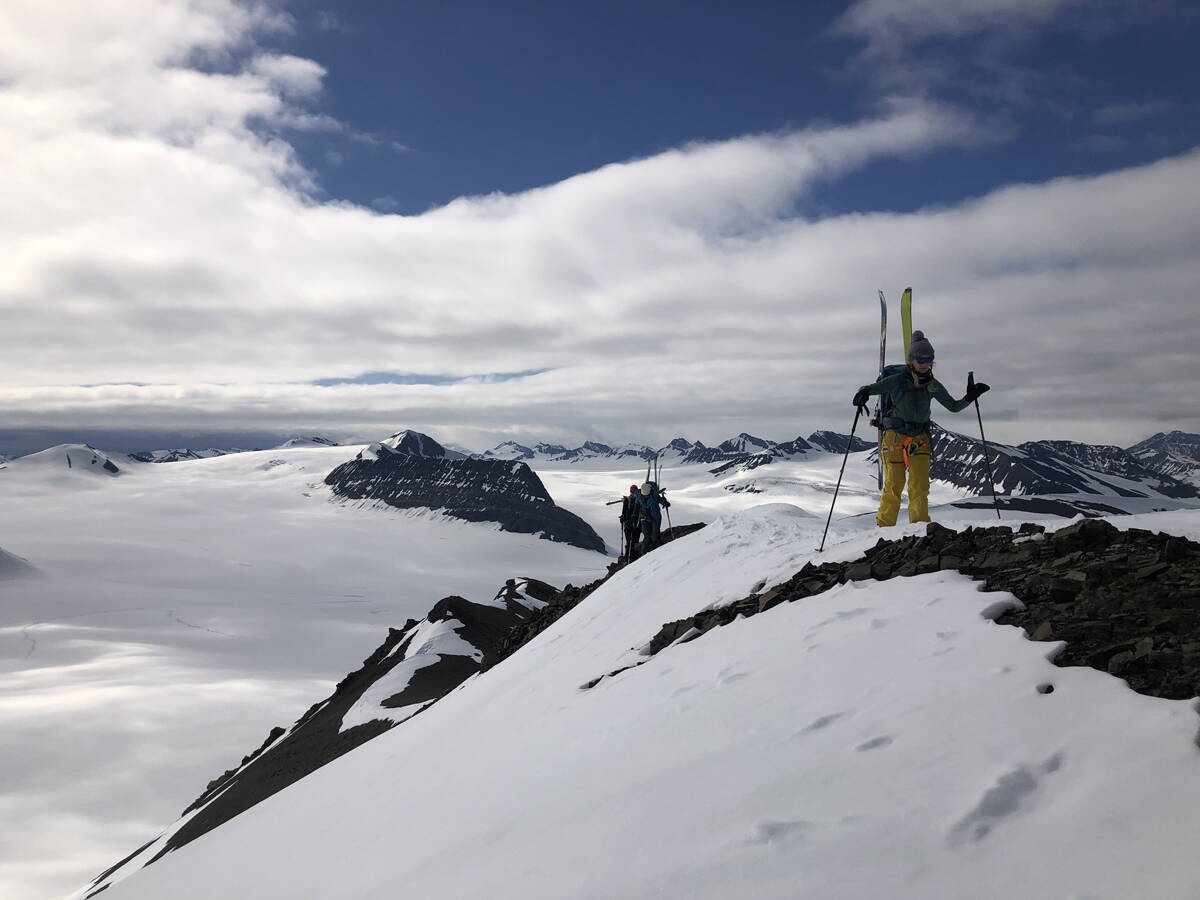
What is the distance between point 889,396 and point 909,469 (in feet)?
4.53

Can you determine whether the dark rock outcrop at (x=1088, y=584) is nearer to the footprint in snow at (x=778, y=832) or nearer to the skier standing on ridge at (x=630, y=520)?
the footprint in snow at (x=778, y=832)

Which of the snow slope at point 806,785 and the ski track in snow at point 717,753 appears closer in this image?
the snow slope at point 806,785

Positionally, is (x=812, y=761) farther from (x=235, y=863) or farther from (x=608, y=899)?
(x=235, y=863)

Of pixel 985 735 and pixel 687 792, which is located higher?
pixel 985 735

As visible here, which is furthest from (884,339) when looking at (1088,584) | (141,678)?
(141,678)

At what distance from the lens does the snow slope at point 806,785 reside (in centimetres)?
355

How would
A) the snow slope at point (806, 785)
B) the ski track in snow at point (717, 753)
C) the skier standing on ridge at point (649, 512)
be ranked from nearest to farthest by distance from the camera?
the snow slope at point (806, 785) → the ski track in snow at point (717, 753) → the skier standing on ridge at point (649, 512)

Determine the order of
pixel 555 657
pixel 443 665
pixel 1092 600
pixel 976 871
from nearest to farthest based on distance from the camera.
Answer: pixel 976 871 → pixel 1092 600 → pixel 555 657 → pixel 443 665

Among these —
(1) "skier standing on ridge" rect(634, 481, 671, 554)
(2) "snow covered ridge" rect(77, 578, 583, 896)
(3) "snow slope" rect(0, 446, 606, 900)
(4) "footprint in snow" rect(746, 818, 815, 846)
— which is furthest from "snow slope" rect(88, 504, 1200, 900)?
(3) "snow slope" rect(0, 446, 606, 900)

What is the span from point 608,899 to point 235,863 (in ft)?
25.2

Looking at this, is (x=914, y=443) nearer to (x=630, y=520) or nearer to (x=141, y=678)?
(x=630, y=520)

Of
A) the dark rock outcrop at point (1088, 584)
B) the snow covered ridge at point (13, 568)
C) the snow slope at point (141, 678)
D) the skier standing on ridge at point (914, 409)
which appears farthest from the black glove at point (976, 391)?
the snow covered ridge at point (13, 568)

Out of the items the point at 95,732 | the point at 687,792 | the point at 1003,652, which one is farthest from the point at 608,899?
the point at 95,732

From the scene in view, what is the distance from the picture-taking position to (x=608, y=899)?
13.0 ft
